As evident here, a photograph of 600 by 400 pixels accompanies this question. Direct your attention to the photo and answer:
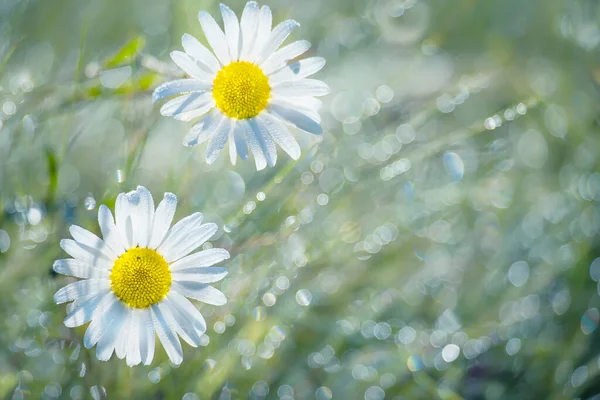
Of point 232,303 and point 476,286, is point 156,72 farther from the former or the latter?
point 476,286

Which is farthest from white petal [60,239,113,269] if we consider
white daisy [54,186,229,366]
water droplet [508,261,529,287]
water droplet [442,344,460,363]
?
water droplet [508,261,529,287]

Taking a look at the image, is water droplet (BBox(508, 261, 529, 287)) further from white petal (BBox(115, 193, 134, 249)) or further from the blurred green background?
white petal (BBox(115, 193, 134, 249))

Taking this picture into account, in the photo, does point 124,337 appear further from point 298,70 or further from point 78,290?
point 298,70

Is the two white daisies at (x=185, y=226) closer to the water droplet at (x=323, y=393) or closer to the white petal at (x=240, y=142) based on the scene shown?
the white petal at (x=240, y=142)

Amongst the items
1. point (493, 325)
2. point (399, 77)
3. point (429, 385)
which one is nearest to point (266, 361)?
point (429, 385)

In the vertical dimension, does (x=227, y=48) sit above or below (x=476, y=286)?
above
